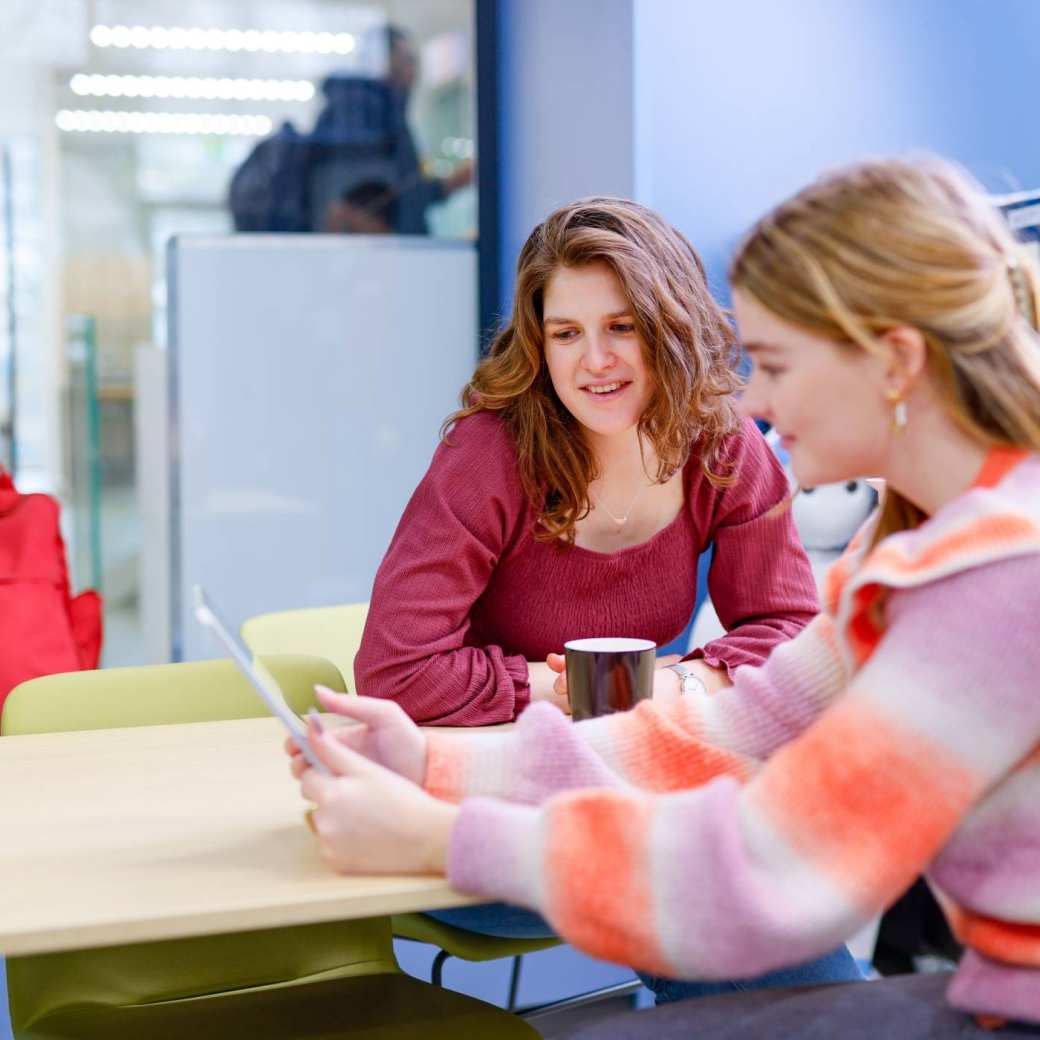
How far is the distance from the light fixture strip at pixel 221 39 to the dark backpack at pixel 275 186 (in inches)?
8.6

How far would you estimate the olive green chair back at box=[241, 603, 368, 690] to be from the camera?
228cm

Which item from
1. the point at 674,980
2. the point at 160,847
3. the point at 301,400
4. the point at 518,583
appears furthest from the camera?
the point at 301,400

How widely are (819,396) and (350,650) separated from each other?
1352 millimetres

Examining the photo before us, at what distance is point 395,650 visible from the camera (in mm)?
1706

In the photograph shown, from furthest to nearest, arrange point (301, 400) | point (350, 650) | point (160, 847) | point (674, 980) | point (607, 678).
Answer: point (301, 400), point (350, 650), point (674, 980), point (607, 678), point (160, 847)

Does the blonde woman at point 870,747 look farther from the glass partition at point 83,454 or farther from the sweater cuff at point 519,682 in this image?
the glass partition at point 83,454

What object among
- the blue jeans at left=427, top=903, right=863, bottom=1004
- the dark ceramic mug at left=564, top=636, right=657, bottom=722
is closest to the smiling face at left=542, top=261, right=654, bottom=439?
the dark ceramic mug at left=564, top=636, right=657, bottom=722

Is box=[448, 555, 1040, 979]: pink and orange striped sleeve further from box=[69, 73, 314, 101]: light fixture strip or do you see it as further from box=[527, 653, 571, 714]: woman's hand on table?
box=[69, 73, 314, 101]: light fixture strip

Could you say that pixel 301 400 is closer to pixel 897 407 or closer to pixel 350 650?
pixel 350 650

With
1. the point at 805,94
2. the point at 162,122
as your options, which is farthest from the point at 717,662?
the point at 162,122

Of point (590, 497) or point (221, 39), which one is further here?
point (221, 39)

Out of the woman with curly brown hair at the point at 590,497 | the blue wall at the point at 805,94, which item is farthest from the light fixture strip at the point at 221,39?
the woman with curly brown hair at the point at 590,497

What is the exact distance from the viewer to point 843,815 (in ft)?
3.14

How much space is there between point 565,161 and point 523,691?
194cm
